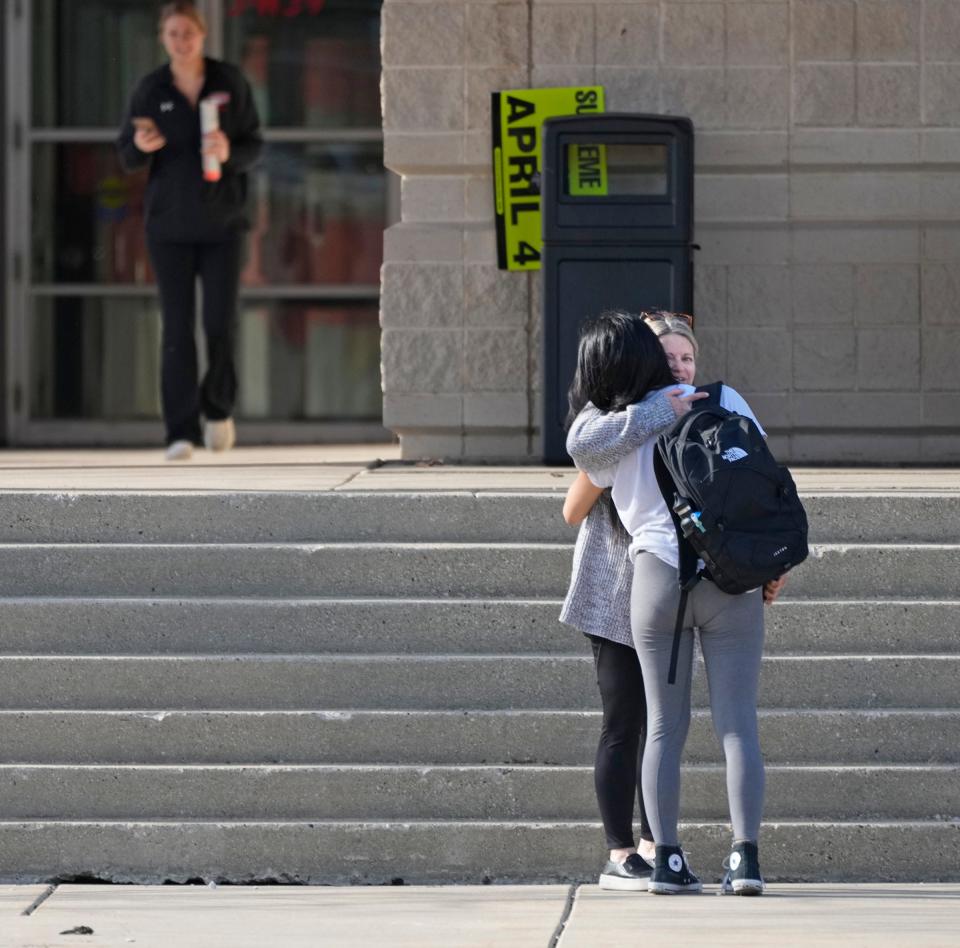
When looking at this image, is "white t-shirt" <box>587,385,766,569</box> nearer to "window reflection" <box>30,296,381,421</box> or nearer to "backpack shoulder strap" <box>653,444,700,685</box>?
"backpack shoulder strap" <box>653,444,700,685</box>

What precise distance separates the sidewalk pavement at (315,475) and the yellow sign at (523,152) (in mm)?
1126

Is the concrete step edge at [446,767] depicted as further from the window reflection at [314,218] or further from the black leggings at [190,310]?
the window reflection at [314,218]

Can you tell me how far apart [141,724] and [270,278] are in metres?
6.24

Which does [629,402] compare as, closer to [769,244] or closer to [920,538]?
[920,538]

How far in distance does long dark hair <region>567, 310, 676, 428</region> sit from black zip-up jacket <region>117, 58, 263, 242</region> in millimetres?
4213

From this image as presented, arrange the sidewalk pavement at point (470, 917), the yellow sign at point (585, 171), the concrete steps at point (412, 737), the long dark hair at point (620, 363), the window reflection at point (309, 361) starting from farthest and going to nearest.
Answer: the window reflection at point (309, 361) → the yellow sign at point (585, 171) → the concrete steps at point (412, 737) → the long dark hair at point (620, 363) → the sidewalk pavement at point (470, 917)

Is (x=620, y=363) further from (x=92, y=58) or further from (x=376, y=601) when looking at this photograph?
(x=92, y=58)

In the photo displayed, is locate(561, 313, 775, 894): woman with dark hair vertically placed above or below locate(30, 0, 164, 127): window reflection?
below

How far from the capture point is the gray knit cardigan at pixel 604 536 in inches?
219

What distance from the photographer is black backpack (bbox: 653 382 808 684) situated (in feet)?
17.5

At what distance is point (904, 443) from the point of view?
9766 mm

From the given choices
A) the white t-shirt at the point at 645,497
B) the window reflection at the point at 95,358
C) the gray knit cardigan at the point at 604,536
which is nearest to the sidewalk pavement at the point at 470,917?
the gray knit cardigan at the point at 604,536

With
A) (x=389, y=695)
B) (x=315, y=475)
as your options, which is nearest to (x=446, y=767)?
(x=389, y=695)

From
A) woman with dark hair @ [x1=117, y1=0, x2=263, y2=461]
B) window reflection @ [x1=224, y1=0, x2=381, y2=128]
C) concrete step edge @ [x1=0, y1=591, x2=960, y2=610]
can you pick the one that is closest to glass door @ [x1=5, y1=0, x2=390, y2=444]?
window reflection @ [x1=224, y1=0, x2=381, y2=128]
